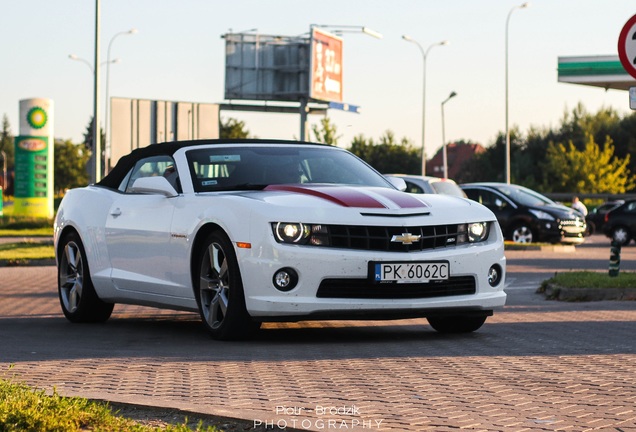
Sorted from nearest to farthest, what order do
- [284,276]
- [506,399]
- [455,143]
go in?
[506,399] → [284,276] → [455,143]

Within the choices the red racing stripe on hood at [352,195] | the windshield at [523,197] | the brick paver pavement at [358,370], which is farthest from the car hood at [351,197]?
the windshield at [523,197]

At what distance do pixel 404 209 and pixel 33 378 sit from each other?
3039 mm

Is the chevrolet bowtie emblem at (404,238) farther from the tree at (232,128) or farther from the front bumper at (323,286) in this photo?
the tree at (232,128)

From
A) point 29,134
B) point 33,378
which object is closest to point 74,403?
point 33,378

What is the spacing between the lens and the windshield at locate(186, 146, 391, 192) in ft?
32.6

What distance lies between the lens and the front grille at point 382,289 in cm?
893

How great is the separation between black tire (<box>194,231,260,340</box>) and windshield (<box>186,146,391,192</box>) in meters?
0.68

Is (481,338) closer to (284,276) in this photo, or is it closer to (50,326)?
(284,276)

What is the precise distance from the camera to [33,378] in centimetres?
715

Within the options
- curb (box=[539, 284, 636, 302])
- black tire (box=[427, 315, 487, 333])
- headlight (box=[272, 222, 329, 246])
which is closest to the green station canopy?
curb (box=[539, 284, 636, 302])

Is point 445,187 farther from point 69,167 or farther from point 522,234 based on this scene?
point 69,167

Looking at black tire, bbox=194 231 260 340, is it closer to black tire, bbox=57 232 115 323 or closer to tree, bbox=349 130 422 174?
black tire, bbox=57 232 115 323

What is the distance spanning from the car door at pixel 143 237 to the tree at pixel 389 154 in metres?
104

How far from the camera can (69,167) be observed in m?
134
